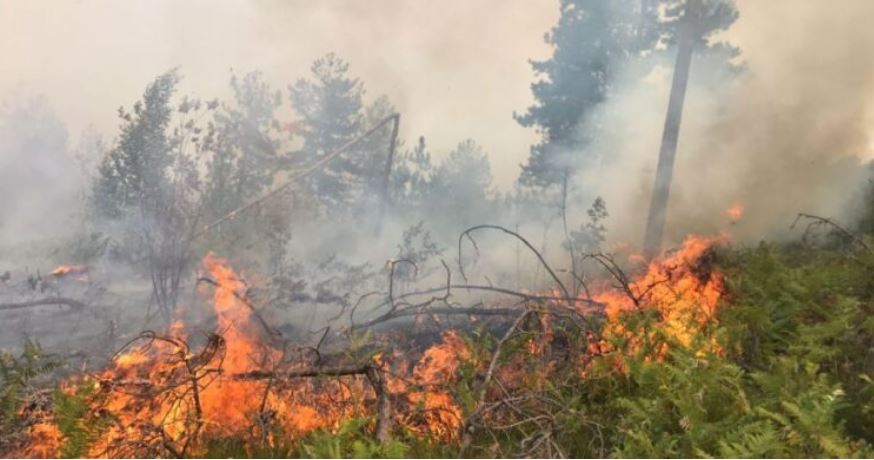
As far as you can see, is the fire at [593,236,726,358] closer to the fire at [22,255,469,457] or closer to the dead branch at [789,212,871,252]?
the dead branch at [789,212,871,252]

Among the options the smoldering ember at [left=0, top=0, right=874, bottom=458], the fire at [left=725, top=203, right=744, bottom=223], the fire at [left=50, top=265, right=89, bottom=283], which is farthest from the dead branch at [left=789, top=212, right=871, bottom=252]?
the fire at [left=50, top=265, right=89, bottom=283]

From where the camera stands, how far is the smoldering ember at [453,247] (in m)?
4.59

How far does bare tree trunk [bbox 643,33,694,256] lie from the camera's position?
43.0 ft

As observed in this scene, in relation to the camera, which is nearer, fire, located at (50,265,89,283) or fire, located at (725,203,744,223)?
fire, located at (50,265,89,283)

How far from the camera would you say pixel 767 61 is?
52.5 ft

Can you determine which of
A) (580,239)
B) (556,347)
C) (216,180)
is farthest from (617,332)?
(216,180)

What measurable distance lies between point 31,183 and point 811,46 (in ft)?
89.3

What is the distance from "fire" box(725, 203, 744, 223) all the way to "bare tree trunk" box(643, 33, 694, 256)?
2.11 meters

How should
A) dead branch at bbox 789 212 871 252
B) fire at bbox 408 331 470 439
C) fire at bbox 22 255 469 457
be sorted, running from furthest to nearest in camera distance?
dead branch at bbox 789 212 871 252 < fire at bbox 408 331 470 439 < fire at bbox 22 255 469 457

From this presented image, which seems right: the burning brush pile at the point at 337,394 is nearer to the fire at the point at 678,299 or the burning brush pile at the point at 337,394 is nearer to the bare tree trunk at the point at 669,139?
the fire at the point at 678,299

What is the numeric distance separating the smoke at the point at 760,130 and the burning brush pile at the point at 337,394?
9.34 meters

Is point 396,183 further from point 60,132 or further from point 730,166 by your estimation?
point 60,132

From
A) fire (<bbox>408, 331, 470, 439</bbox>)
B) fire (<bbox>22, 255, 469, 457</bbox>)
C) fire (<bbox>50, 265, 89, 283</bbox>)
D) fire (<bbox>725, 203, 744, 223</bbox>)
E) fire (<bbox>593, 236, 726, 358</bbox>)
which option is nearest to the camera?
fire (<bbox>22, 255, 469, 457</bbox>)

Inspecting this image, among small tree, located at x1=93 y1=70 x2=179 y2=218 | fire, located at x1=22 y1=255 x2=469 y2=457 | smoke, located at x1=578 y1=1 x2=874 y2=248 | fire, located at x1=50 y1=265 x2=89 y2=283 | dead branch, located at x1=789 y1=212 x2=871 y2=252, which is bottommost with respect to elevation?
fire, located at x1=22 y1=255 x2=469 y2=457
